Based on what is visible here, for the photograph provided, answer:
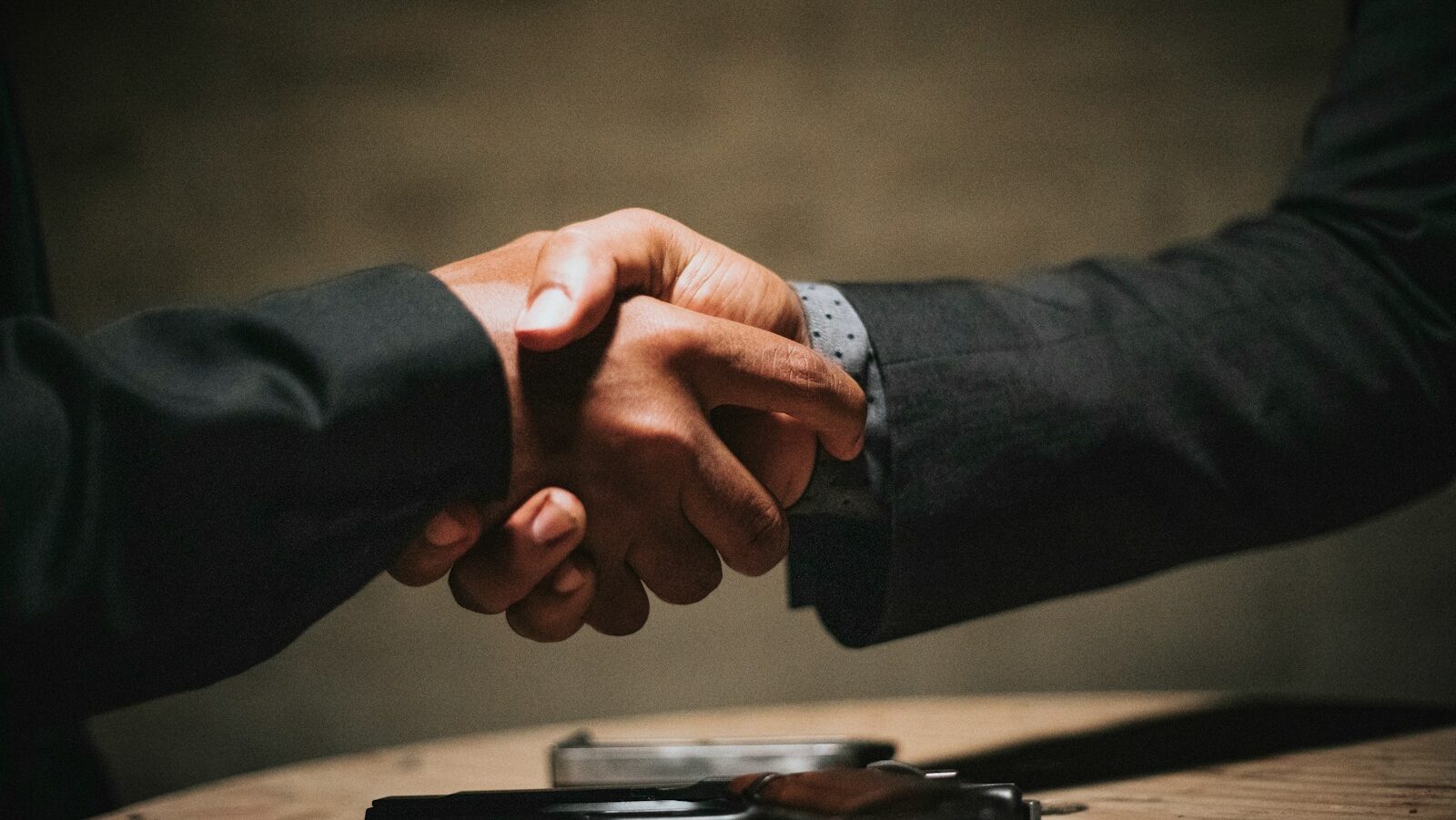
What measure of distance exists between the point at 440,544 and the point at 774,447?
220 mm

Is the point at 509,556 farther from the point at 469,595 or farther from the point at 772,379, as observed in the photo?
the point at 772,379

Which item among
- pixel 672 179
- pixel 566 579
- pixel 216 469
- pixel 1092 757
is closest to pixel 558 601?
pixel 566 579

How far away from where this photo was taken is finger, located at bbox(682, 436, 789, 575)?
25.9 inches

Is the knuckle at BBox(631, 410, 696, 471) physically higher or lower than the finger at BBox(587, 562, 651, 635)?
higher

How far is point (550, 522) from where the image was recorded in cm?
63

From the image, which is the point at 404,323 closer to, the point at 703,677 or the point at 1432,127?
the point at 1432,127

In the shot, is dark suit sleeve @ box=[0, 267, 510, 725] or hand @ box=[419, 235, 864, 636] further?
hand @ box=[419, 235, 864, 636]

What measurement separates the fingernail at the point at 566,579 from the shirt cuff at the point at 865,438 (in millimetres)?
158

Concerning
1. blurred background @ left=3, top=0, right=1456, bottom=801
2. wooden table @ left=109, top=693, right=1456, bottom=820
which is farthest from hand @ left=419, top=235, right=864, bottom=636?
blurred background @ left=3, top=0, right=1456, bottom=801

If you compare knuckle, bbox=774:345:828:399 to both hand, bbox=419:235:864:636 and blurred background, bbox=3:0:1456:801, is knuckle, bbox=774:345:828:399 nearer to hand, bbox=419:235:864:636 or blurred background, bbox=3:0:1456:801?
hand, bbox=419:235:864:636

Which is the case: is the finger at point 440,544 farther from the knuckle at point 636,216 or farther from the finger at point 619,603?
the knuckle at point 636,216

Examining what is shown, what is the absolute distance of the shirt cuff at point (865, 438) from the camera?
0.71m

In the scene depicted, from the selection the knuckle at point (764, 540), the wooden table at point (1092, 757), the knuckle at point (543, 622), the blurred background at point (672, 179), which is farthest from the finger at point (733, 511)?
the blurred background at point (672, 179)

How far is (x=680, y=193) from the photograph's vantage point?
6.38 ft
